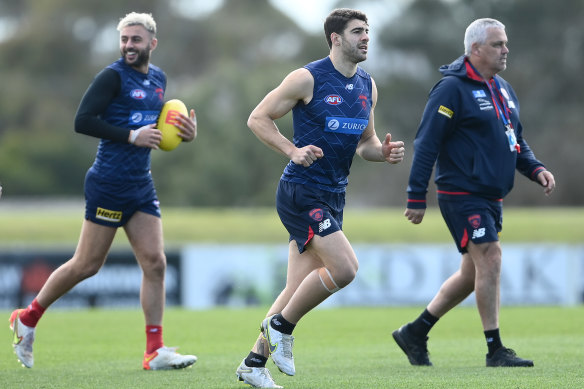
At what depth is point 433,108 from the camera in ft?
25.4

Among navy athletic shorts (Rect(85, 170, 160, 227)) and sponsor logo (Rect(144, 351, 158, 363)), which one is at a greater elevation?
navy athletic shorts (Rect(85, 170, 160, 227))

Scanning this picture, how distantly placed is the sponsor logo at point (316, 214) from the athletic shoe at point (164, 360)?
1.78 meters

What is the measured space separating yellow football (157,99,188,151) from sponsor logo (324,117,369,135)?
1563mm

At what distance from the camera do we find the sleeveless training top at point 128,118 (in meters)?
7.91

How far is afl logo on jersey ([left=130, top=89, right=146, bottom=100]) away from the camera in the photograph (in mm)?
7906

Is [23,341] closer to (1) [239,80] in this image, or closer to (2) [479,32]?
(2) [479,32]

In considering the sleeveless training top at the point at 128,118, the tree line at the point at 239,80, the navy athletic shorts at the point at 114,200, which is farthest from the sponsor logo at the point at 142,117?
the tree line at the point at 239,80

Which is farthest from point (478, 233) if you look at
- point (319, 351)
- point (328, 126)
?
point (319, 351)

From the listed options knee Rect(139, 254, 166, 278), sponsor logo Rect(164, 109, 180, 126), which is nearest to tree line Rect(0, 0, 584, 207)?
sponsor logo Rect(164, 109, 180, 126)

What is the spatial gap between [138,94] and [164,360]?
205cm

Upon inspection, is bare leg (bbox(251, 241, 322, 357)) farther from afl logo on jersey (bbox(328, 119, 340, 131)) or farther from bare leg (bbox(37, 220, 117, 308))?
bare leg (bbox(37, 220, 117, 308))

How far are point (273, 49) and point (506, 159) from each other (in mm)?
44575

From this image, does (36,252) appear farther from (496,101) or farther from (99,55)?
(99,55)

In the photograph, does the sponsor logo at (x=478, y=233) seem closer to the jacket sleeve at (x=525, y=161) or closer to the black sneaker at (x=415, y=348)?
the jacket sleeve at (x=525, y=161)
